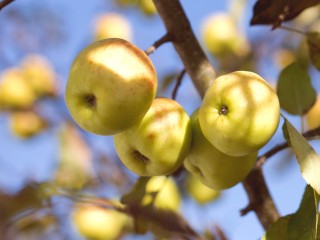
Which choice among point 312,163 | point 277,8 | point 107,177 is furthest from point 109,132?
point 107,177

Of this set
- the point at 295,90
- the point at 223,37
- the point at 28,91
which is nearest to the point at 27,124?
the point at 28,91

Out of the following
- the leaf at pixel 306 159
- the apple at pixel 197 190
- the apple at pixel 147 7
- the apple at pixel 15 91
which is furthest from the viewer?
the apple at pixel 15 91

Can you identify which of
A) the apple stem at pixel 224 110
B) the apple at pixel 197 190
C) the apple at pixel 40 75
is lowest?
the apple at pixel 197 190

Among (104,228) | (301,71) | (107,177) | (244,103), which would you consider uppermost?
(244,103)

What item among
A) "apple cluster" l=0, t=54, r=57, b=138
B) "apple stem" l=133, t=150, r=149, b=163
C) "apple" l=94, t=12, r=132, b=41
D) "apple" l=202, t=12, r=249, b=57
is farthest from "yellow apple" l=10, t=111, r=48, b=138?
"apple stem" l=133, t=150, r=149, b=163

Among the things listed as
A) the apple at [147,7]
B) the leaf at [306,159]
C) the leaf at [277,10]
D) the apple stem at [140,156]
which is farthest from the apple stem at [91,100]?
the apple at [147,7]

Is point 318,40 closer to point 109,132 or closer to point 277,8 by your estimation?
point 277,8

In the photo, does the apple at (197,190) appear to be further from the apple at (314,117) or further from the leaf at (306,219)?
the leaf at (306,219)
